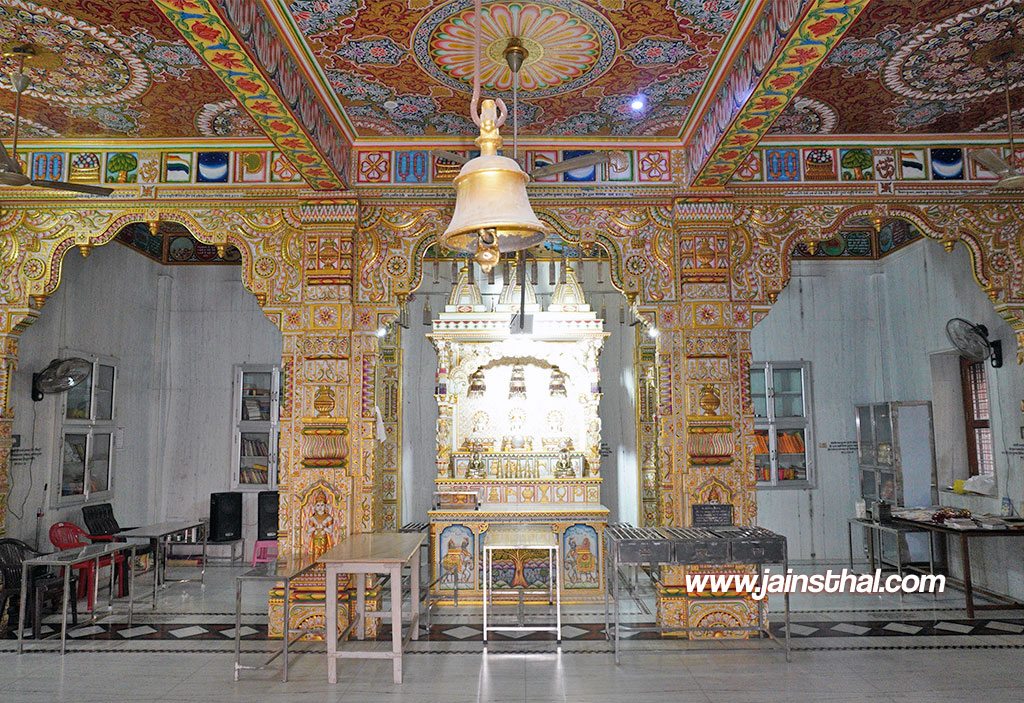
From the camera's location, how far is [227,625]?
640cm

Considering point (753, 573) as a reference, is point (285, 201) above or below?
above

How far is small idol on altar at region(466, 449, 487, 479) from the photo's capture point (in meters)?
8.57

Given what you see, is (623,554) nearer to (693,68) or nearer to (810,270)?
(693,68)

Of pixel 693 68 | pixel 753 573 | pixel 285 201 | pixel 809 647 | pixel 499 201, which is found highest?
pixel 693 68

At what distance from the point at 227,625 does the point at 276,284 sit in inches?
120

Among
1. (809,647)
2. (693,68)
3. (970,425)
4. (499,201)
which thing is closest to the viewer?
(499,201)

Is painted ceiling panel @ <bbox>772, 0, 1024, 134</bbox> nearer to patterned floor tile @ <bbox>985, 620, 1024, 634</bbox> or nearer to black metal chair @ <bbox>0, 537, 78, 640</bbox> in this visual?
patterned floor tile @ <bbox>985, 620, 1024, 634</bbox>

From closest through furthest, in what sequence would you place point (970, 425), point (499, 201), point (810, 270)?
point (499, 201), point (970, 425), point (810, 270)

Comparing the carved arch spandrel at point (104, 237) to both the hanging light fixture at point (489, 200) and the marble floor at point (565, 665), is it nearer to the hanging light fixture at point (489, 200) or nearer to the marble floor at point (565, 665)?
the marble floor at point (565, 665)

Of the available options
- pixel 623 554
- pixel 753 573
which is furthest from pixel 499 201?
pixel 753 573

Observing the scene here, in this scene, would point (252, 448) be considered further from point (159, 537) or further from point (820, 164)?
point (820, 164)

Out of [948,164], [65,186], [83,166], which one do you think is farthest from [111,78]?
[948,164]

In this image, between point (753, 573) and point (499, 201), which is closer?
point (499, 201)

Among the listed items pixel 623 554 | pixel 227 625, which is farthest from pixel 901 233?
pixel 227 625
